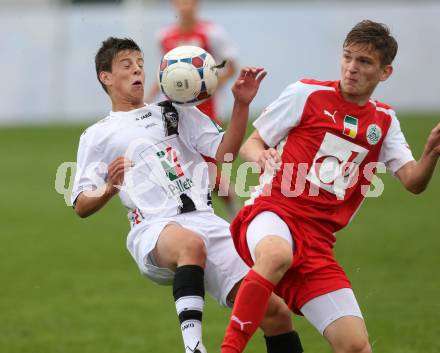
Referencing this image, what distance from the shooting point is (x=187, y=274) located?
5.38m

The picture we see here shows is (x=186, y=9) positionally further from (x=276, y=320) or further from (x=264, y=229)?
(x=264, y=229)

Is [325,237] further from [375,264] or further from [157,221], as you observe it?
[375,264]

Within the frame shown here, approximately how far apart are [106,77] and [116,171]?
0.70 m

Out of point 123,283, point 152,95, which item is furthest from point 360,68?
point 152,95

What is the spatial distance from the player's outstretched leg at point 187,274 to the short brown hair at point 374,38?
138 centimetres

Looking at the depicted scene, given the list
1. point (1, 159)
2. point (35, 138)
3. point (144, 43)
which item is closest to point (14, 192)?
point (1, 159)

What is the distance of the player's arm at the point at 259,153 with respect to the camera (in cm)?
531

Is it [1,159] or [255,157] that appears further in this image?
[1,159]

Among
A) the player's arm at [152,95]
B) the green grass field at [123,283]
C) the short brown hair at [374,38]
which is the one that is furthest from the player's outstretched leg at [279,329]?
the player's arm at [152,95]

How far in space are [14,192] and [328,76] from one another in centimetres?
980

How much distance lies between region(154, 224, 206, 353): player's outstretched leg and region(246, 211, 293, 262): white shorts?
0.33m

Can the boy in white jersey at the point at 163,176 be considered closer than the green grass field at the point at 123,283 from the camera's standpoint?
Yes

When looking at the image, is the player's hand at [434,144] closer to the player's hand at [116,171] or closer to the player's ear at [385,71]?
the player's ear at [385,71]

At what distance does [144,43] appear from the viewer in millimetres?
23344
